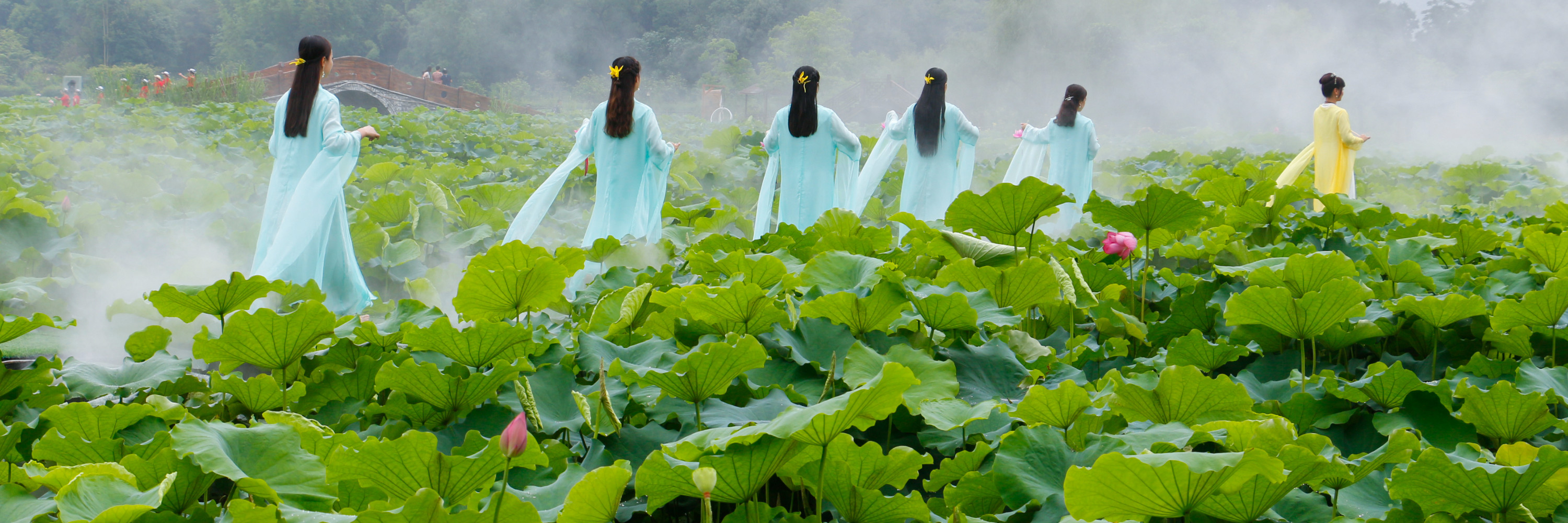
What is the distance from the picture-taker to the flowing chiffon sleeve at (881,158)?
209 inches

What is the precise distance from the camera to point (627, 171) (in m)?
4.22

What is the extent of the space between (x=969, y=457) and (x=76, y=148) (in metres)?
7.88

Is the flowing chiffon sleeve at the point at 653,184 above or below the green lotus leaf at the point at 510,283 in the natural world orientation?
above

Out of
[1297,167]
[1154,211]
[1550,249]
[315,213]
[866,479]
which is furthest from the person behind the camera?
[1297,167]

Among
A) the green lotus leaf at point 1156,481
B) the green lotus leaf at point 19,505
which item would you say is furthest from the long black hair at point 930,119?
the green lotus leaf at point 19,505

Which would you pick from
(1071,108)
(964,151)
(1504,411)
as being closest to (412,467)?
(1504,411)

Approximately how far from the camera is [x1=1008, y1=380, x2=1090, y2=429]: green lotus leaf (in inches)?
40.4

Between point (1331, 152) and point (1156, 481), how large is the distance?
6.08 metres

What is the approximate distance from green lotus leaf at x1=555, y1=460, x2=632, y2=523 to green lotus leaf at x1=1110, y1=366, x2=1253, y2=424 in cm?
55

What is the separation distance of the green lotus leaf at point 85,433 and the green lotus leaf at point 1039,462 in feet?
2.99

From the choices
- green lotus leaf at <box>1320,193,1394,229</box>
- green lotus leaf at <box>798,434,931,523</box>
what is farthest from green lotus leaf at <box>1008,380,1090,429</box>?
green lotus leaf at <box>1320,193,1394,229</box>

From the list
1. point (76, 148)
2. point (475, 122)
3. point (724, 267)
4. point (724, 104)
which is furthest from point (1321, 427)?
point (724, 104)

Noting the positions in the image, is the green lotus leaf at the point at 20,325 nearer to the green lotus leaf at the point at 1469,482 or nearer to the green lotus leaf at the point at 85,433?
the green lotus leaf at the point at 85,433

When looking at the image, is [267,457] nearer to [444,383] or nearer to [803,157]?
[444,383]
